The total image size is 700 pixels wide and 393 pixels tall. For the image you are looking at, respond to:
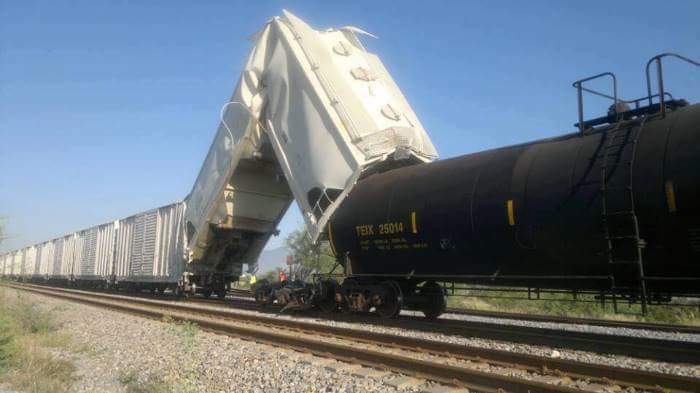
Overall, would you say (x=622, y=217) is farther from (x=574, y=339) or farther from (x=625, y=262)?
(x=574, y=339)

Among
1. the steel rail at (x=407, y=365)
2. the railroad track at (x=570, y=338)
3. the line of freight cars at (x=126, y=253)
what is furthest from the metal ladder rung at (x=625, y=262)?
the line of freight cars at (x=126, y=253)

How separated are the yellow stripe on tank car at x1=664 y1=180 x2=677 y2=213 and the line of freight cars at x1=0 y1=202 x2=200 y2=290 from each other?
16.0 meters

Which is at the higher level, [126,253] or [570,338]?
[126,253]

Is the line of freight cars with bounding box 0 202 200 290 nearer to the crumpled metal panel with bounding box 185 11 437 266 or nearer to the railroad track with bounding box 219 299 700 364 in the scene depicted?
the crumpled metal panel with bounding box 185 11 437 266

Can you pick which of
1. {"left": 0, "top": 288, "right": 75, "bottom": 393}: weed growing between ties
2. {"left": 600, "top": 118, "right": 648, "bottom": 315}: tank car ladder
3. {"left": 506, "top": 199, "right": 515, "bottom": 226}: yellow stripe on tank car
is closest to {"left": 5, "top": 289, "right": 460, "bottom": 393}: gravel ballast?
{"left": 0, "top": 288, "right": 75, "bottom": 393}: weed growing between ties

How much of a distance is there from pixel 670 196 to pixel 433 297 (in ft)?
18.9

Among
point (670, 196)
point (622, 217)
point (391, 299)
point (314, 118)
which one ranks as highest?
point (314, 118)

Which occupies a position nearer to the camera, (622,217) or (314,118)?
(622,217)

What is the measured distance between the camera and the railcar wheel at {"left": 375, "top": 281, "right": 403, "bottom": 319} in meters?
11.1

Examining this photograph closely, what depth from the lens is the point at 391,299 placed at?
1115 centimetres

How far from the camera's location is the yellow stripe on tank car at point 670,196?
6588 millimetres

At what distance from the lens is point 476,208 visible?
9.02 meters

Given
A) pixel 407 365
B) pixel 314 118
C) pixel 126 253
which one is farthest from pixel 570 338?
pixel 126 253

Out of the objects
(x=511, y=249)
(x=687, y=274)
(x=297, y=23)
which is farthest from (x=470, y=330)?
(x=297, y=23)
